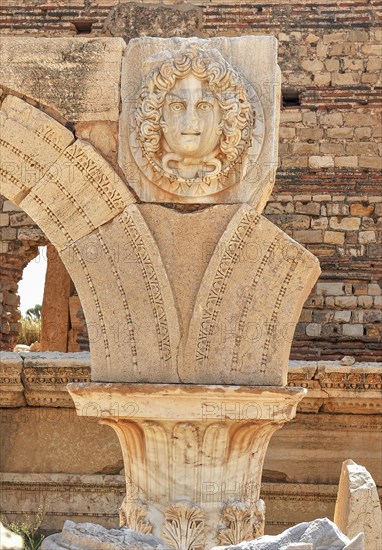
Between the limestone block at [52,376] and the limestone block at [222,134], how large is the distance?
4013 mm

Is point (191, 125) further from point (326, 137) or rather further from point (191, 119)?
point (326, 137)

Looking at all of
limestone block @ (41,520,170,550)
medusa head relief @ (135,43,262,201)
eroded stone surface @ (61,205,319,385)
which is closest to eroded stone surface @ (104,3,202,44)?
medusa head relief @ (135,43,262,201)

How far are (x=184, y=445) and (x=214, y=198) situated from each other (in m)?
1.21

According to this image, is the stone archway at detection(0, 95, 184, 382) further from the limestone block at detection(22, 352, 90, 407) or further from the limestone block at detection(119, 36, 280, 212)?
the limestone block at detection(22, 352, 90, 407)

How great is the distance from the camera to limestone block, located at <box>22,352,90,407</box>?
10.8 metres

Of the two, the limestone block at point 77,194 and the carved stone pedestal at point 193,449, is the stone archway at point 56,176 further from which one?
the carved stone pedestal at point 193,449

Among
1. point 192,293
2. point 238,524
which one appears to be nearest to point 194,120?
point 192,293

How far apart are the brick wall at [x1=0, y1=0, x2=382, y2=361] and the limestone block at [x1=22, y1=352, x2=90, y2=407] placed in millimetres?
2155

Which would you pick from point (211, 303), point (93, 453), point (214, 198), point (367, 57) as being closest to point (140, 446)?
point (211, 303)

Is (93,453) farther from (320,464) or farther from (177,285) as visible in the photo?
(177,285)

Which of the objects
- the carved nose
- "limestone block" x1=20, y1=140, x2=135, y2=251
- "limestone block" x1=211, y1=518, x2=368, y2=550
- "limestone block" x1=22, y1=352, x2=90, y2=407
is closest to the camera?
"limestone block" x1=211, y1=518, x2=368, y2=550

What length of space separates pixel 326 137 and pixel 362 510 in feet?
22.2

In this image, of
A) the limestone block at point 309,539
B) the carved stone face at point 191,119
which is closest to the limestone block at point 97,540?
the limestone block at point 309,539

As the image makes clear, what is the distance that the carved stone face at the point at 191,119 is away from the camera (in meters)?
6.79
